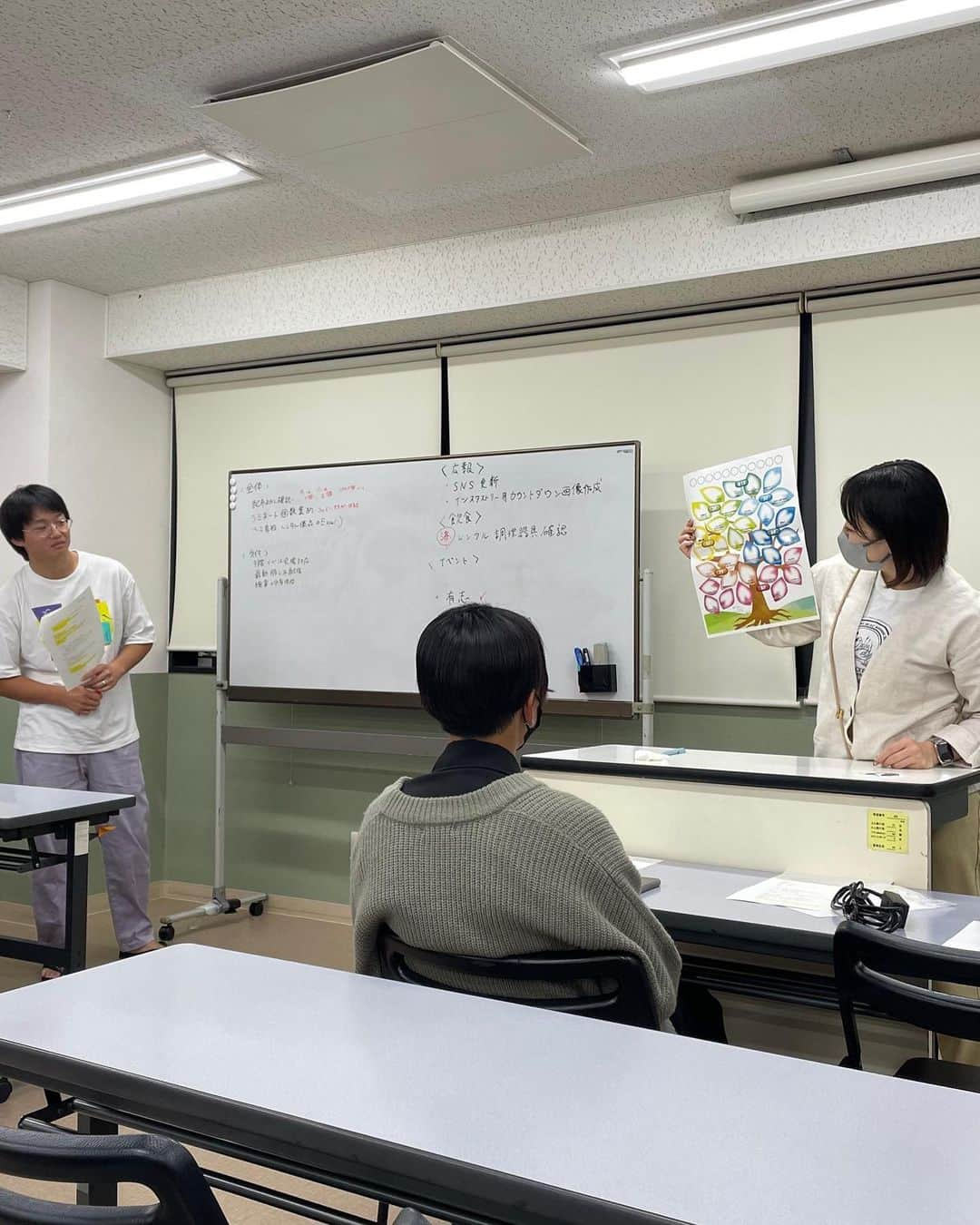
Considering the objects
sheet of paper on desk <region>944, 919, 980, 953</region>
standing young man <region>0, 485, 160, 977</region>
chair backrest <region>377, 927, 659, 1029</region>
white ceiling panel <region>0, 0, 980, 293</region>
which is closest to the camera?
chair backrest <region>377, 927, 659, 1029</region>

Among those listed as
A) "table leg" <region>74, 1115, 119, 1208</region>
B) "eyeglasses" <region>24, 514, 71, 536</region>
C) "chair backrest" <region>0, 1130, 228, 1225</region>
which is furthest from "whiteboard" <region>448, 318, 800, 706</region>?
"chair backrest" <region>0, 1130, 228, 1225</region>

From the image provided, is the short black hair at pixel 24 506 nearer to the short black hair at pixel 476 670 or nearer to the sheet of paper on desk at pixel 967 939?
the short black hair at pixel 476 670

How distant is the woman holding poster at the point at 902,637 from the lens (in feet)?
8.21

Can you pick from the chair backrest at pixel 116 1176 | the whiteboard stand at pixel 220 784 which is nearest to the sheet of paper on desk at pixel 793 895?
the chair backrest at pixel 116 1176

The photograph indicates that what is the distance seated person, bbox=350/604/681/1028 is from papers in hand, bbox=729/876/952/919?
522mm

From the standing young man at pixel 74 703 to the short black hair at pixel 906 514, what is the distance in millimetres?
2593

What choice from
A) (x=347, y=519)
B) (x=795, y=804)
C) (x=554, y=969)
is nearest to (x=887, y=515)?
(x=795, y=804)

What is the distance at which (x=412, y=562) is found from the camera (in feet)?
14.6

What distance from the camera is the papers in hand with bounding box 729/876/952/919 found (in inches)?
78.0

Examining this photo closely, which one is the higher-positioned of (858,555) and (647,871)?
(858,555)

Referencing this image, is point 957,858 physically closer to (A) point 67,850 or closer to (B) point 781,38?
(B) point 781,38

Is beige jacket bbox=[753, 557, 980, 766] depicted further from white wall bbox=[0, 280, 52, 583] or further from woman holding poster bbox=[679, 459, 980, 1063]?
white wall bbox=[0, 280, 52, 583]

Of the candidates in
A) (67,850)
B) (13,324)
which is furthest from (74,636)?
(13,324)

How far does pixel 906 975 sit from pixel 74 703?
10.2 feet
